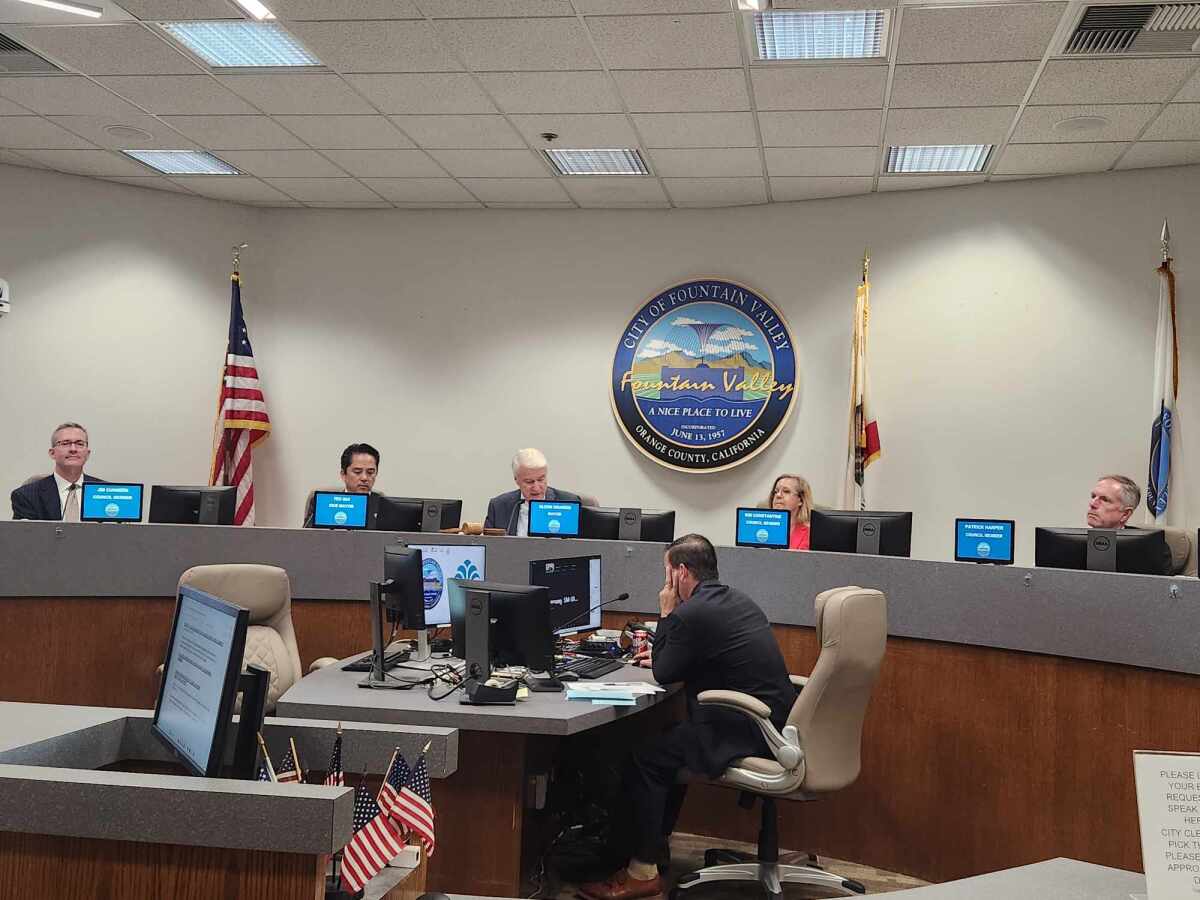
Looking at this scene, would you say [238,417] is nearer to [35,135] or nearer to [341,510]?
[35,135]

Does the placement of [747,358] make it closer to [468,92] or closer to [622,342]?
[622,342]

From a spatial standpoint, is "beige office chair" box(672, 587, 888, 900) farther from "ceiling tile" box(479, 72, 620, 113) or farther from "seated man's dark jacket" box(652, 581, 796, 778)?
"ceiling tile" box(479, 72, 620, 113)

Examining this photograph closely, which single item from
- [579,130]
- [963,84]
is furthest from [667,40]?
[963,84]

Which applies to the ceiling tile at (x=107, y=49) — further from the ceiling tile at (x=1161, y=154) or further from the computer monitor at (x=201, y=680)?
the ceiling tile at (x=1161, y=154)

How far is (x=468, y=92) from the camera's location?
4832 mm

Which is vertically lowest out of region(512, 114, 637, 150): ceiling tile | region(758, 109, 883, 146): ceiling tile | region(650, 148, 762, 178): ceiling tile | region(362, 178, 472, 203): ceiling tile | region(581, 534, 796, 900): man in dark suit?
region(581, 534, 796, 900): man in dark suit

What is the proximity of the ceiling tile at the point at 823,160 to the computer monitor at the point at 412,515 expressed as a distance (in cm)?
253

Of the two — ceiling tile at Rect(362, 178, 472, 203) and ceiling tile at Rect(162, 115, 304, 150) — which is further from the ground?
ceiling tile at Rect(362, 178, 472, 203)

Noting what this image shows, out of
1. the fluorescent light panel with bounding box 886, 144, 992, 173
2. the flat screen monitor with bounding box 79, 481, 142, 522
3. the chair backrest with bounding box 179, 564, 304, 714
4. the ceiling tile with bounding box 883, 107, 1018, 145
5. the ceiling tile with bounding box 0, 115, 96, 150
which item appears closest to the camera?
the chair backrest with bounding box 179, 564, 304, 714

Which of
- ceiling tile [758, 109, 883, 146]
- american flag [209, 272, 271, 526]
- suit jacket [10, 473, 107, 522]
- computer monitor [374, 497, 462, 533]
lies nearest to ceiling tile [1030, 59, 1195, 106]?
ceiling tile [758, 109, 883, 146]

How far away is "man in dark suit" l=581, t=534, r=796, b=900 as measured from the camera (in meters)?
3.61

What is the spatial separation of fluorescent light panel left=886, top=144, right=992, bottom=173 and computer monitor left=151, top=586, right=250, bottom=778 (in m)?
4.58

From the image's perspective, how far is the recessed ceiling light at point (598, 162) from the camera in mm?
5746

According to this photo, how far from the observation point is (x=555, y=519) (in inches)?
190
